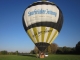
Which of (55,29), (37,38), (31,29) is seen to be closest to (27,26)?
(31,29)

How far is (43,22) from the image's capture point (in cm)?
1967

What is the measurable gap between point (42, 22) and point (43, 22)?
0.41 feet

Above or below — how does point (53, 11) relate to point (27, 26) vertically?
above

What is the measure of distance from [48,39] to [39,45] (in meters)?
1.40

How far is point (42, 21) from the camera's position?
1962cm

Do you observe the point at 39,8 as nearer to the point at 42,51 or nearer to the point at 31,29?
the point at 31,29

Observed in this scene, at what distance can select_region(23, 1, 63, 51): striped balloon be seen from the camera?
1960cm

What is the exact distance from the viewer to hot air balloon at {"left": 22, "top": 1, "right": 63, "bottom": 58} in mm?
19609

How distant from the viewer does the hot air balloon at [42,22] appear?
64.3ft

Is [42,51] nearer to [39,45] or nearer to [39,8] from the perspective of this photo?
[39,45]

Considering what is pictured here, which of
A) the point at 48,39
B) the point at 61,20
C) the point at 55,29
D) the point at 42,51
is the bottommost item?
the point at 42,51

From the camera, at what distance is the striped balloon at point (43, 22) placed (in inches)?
772

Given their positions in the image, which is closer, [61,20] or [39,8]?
[39,8]

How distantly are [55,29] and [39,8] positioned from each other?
11.2 ft
